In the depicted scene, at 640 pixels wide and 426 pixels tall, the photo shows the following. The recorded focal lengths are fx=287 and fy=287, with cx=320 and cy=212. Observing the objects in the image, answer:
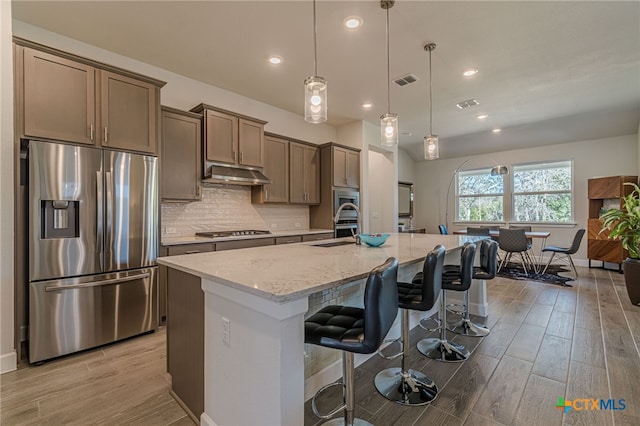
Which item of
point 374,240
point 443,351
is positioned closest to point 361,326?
point 374,240

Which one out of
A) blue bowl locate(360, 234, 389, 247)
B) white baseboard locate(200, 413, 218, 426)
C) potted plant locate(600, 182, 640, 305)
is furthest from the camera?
potted plant locate(600, 182, 640, 305)

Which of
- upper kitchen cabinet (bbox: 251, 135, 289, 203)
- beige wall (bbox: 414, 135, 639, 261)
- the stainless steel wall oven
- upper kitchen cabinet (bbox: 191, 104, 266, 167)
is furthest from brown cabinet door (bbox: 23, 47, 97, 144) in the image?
beige wall (bbox: 414, 135, 639, 261)

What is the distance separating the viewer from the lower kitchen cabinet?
5.18 feet

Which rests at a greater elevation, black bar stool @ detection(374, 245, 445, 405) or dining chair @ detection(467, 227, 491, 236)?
dining chair @ detection(467, 227, 491, 236)

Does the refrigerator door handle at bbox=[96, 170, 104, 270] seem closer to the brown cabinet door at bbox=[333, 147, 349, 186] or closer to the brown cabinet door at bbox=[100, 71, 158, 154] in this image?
the brown cabinet door at bbox=[100, 71, 158, 154]

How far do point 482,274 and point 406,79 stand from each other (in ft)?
8.64

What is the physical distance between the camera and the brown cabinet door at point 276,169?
4352 millimetres

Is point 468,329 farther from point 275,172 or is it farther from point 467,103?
point 467,103

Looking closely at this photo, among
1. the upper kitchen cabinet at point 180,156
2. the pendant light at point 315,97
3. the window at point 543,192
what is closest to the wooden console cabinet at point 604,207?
the window at point 543,192

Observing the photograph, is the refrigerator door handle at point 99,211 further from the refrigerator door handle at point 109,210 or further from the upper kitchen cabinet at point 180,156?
the upper kitchen cabinet at point 180,156

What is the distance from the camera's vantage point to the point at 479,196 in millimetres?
7680

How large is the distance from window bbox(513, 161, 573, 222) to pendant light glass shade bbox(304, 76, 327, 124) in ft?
22.4

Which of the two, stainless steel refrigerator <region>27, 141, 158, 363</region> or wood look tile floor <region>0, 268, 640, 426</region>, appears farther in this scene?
stainless steel refrigerator <region>27, 141, 158, 363</region>

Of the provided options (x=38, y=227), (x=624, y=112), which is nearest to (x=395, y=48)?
(x=38, y=227)
